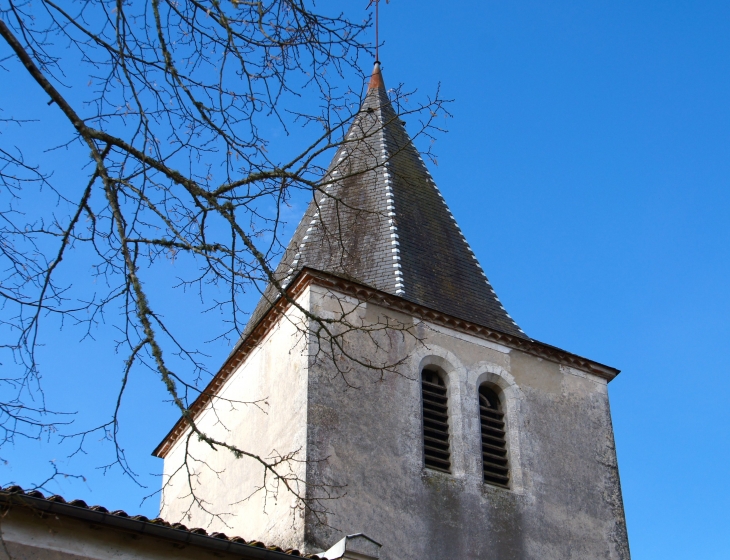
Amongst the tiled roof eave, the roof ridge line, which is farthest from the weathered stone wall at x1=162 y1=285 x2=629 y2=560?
the tiled roof eave

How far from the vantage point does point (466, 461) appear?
1395 centimetres

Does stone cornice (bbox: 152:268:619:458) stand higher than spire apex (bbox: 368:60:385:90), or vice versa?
spire apex (bbox: 368:60:385:90)

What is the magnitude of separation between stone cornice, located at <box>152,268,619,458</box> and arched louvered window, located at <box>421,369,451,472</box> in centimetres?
82

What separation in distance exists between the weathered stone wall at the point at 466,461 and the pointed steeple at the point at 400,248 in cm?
86

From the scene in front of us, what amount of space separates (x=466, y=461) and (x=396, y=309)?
90.7 inches

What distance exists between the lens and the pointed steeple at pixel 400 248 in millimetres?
15609

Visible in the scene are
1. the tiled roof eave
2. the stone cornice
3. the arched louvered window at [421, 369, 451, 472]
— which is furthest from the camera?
the stone cornice

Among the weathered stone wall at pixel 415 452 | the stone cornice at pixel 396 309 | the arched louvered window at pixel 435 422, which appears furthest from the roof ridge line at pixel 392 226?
the arched louvered window at pixel 435 422

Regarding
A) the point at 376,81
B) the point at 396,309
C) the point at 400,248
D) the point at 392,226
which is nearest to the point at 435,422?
the point at 396,309

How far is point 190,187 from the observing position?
6312mm

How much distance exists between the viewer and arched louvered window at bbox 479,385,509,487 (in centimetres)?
1412

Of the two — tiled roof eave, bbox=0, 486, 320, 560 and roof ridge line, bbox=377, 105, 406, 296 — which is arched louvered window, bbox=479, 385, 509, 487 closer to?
roof ridge line, bbox=377, 105, 406, 296

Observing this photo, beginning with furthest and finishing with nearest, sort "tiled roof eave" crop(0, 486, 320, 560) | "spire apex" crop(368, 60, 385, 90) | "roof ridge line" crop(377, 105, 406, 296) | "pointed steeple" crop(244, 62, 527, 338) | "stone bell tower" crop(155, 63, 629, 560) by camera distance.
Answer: "spire apex" crop(368, 60, 385, 90) → "pointed steeple" crop(244, 62, 527, 338) → "roof ridge line" crop(377, 105, 406, 296) → "stone bell tower" crop(155, 63, 629, 560) → "tiled roof eave" crop(0, 486, 320, 560)

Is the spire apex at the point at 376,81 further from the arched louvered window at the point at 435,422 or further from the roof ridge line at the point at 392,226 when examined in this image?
the arched louvered window at the point at 435,422
